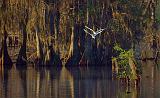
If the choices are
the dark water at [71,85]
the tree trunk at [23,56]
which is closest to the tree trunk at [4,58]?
the tree trunk at [23,56]

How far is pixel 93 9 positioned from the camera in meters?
56.8

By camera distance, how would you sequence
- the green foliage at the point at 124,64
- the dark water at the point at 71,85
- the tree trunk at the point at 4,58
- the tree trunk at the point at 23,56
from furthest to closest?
the tree trunk at the point at 23,56 → the tree trunk at the point at 4,58 → the green foliage at the point at 124,64 → the dark water at the point at 71,85

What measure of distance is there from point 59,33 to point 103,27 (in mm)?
Result: 3772

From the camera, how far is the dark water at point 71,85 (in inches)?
1348

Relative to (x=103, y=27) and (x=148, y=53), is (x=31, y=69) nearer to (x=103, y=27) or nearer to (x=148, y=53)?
(x=103, y=27)

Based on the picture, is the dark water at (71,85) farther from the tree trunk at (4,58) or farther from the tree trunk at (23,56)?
the tree trunk at (23,56)

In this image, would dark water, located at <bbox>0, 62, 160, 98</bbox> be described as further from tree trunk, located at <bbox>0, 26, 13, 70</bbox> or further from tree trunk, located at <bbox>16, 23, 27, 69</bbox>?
tree trunk, located at <bbox>16, 23, 27, 69</bbox>

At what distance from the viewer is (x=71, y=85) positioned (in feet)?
129

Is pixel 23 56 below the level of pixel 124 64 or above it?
below

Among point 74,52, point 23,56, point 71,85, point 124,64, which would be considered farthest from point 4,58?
point 124,64

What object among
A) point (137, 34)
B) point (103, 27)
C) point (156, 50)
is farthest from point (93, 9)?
point (156, 50)

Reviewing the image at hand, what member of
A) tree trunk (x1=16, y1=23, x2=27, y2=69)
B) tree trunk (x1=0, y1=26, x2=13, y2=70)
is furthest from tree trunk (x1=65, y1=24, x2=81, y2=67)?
tree trunk (x1=0, y1=26, x2=13, y2=70)

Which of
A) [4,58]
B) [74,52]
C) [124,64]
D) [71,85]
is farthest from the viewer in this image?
[74,52]

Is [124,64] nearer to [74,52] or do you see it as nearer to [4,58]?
[74,52]
